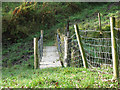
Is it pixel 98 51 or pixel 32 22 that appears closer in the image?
pixel 98 51

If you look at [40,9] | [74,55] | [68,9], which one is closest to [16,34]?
[40,9]

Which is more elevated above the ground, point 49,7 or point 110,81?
point 49,7

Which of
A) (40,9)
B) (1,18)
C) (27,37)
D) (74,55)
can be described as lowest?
(74,55)

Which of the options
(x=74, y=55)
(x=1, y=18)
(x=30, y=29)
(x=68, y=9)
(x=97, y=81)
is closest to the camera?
(x=97, y=81)

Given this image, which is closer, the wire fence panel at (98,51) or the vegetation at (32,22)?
the wire fence panel at (98,51)

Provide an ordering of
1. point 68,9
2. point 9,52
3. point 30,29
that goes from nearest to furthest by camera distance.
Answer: point 9,52 < point 30,29 < point 68,9

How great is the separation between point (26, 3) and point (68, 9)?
5410 mm

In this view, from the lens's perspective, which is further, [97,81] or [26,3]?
[26,3]

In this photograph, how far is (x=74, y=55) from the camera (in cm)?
650

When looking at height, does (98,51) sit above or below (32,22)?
below

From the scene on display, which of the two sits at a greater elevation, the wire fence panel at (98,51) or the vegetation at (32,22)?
the vegetation at (32,22)

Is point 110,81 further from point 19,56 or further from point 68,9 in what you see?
point 68,9

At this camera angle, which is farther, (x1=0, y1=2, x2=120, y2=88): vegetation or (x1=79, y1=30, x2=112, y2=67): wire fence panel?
(x1=0, y1=2, x2=120, y2=88): vegetation

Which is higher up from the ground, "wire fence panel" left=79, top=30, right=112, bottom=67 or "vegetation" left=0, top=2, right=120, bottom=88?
"vegetation" left=0, top=2, right=120, bottom=88
